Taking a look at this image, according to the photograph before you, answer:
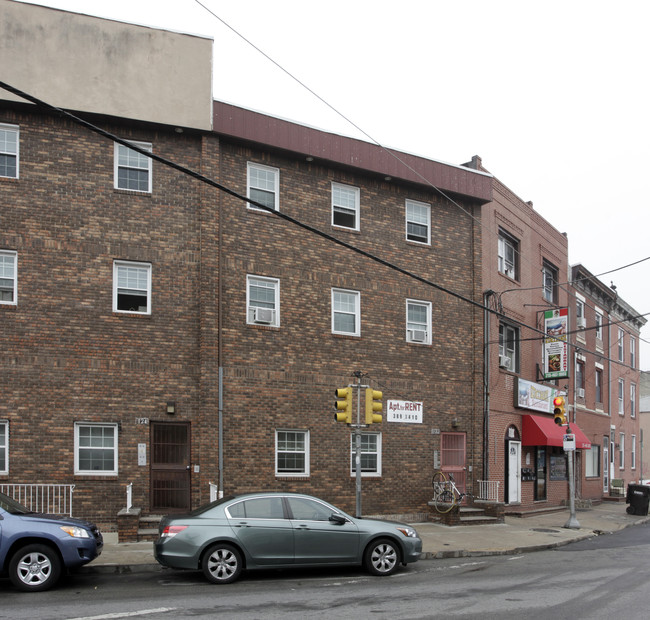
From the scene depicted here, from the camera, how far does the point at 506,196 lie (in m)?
25.4

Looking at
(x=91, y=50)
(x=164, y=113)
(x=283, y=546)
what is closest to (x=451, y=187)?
(x=164, y=113)

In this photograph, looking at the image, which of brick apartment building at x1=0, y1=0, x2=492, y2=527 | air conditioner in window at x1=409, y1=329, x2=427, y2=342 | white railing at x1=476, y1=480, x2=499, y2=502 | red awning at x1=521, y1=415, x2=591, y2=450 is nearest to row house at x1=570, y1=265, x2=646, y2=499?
red awning at x1=521, y1=415, x2=591, y2=450

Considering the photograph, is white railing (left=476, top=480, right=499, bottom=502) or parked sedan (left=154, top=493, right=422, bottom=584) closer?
parked sedan (left=154, top=493, right=422, bottom=584)

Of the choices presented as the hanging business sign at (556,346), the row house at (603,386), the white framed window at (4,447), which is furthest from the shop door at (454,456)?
the white framed window at (4,447)

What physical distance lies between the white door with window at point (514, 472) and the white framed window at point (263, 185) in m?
11.3

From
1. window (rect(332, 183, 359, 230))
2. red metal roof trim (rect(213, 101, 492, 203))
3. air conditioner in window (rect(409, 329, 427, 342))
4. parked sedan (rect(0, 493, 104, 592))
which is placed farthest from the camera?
air conditioner in window (rect(409, 329, 427, 342))

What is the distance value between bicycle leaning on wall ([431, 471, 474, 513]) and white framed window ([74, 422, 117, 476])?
335 inches

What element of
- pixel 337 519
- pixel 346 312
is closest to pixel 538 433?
pixel 346 312

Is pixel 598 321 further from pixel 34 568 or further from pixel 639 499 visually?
pixel 34 568

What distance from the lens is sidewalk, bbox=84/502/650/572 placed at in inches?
524

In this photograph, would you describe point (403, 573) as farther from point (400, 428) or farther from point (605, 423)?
point (605, 423)

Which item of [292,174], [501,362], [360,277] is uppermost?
[292,174]

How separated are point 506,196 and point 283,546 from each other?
16.9 meters

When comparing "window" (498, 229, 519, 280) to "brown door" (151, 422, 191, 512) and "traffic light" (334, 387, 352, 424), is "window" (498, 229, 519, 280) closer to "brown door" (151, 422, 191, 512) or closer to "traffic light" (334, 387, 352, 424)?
"traffic light" (334, 387, 352, 424)
